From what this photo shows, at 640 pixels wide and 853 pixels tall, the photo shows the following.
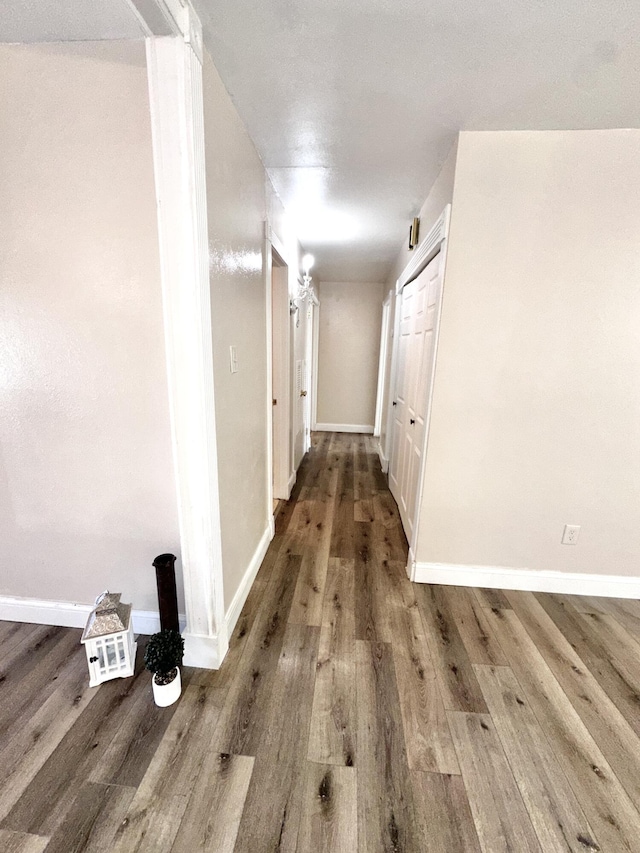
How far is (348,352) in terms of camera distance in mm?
5488

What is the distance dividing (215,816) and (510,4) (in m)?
2.48

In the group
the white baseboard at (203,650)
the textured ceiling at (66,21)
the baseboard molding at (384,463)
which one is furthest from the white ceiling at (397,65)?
the baseboard molding at (384,463)

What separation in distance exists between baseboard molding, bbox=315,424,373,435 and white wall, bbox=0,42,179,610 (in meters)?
4.35

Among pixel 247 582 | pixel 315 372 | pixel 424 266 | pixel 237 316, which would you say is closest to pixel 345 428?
pixel 315 372

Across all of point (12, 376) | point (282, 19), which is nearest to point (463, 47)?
point (282, 19)

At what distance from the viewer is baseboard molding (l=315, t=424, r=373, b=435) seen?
18.7 ft

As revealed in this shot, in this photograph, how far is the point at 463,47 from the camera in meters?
1.13

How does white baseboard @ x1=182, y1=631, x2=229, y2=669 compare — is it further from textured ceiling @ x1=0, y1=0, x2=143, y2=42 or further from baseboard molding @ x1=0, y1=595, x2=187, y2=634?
textured ceiling @ x1=0, y1=0, x2=143, y2=42

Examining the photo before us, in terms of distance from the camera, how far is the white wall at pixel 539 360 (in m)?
1.59

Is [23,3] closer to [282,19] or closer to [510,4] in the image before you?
[282,19]

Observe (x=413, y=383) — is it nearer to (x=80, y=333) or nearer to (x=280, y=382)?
(x=280, y=382)

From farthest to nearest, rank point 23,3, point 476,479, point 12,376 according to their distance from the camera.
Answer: point 476,479 < point 12,376 < point 23,3

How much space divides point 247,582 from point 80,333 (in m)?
1.43

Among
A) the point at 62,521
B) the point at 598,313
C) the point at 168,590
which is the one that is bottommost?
the point at 168,590
